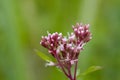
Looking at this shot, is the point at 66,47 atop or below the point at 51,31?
below

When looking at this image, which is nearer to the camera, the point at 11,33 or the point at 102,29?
the point at 11,33

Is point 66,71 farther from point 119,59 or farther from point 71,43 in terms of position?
point 119,59

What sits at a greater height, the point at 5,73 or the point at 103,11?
the point at 103,11

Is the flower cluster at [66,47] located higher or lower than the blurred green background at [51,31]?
lower

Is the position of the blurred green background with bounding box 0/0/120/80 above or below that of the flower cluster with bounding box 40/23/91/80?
above

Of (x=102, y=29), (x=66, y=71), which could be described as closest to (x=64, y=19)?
(x=102, y=29)

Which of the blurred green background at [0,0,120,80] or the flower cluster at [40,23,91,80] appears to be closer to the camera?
the flower cluster at [40,23,91,80]

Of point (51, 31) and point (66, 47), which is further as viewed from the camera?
point (51, 31)

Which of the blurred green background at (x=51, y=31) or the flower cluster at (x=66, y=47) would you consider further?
the blurred green background at (x=51, y=31)
